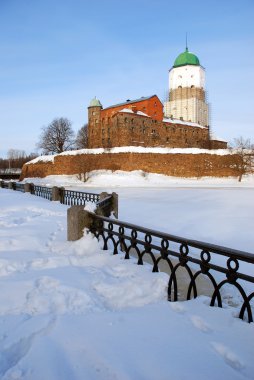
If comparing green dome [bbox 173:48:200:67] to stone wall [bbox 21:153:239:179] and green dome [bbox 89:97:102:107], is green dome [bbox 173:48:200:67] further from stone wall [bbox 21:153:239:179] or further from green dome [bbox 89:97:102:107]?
stone wall [bbox 21:153:239:179]

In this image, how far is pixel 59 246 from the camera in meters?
6.14

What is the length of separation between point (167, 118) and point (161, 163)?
61.0 ft

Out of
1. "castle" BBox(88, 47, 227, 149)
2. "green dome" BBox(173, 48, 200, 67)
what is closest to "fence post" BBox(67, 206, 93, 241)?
"castle" BBox(88, 47, 227, 149)

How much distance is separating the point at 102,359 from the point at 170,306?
1.18 meters

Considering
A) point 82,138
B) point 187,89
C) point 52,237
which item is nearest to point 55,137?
point 82,138

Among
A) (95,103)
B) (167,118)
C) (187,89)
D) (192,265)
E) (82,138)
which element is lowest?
(192,265)

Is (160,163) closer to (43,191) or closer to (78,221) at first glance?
(43,191)

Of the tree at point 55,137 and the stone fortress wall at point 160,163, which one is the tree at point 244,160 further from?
the tree at point 55,137

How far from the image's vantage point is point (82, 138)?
242ft

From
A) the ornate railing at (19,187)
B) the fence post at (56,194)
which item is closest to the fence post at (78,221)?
the fence post at (56,194)

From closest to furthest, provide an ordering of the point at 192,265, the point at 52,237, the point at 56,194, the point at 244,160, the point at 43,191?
the point at 192,265 < the point at 52,237 < the point at 56,194 < the point at 43,191 < the point at 244,160

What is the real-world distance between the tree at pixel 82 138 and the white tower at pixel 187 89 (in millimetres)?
20067

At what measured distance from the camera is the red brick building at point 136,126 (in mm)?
58562

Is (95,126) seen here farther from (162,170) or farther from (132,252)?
(132,252)
